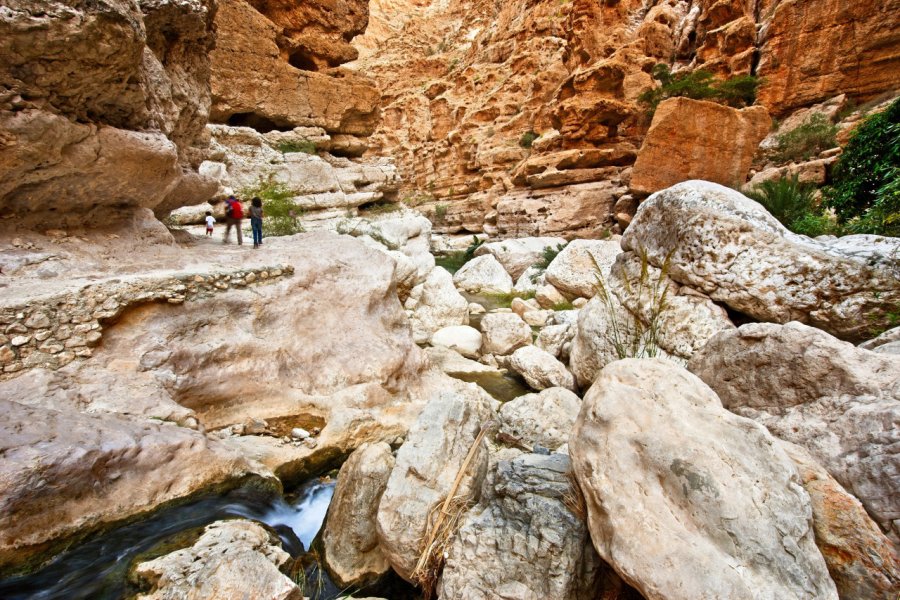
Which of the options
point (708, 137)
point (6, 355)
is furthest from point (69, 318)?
point (708, 137)

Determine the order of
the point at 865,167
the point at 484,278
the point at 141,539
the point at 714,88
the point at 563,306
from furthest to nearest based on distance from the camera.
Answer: the point at 714,88 < the point at 484,278 < the point at 563,306 < the point at 865,167 < the point at 141,539

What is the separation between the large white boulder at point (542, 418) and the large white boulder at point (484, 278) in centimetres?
791

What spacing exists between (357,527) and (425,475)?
556 millimetres

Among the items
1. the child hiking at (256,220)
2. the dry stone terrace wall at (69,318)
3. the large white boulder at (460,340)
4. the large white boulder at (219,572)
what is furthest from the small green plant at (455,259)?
the large white boulder at (219,572)

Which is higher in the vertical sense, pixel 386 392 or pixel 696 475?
pixel 696 475

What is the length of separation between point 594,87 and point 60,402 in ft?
63.6

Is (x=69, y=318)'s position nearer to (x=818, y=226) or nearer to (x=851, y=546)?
(x=851, y=546)

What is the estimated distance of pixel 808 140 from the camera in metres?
11.6

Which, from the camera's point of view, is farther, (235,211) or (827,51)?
(827,51)

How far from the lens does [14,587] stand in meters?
1.90

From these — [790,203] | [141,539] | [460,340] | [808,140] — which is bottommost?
[460,340]

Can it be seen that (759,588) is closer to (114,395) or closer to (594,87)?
(114,395)

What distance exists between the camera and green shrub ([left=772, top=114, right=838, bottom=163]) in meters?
11.4

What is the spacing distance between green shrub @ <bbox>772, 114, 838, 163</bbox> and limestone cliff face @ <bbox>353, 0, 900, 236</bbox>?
3254 mm
